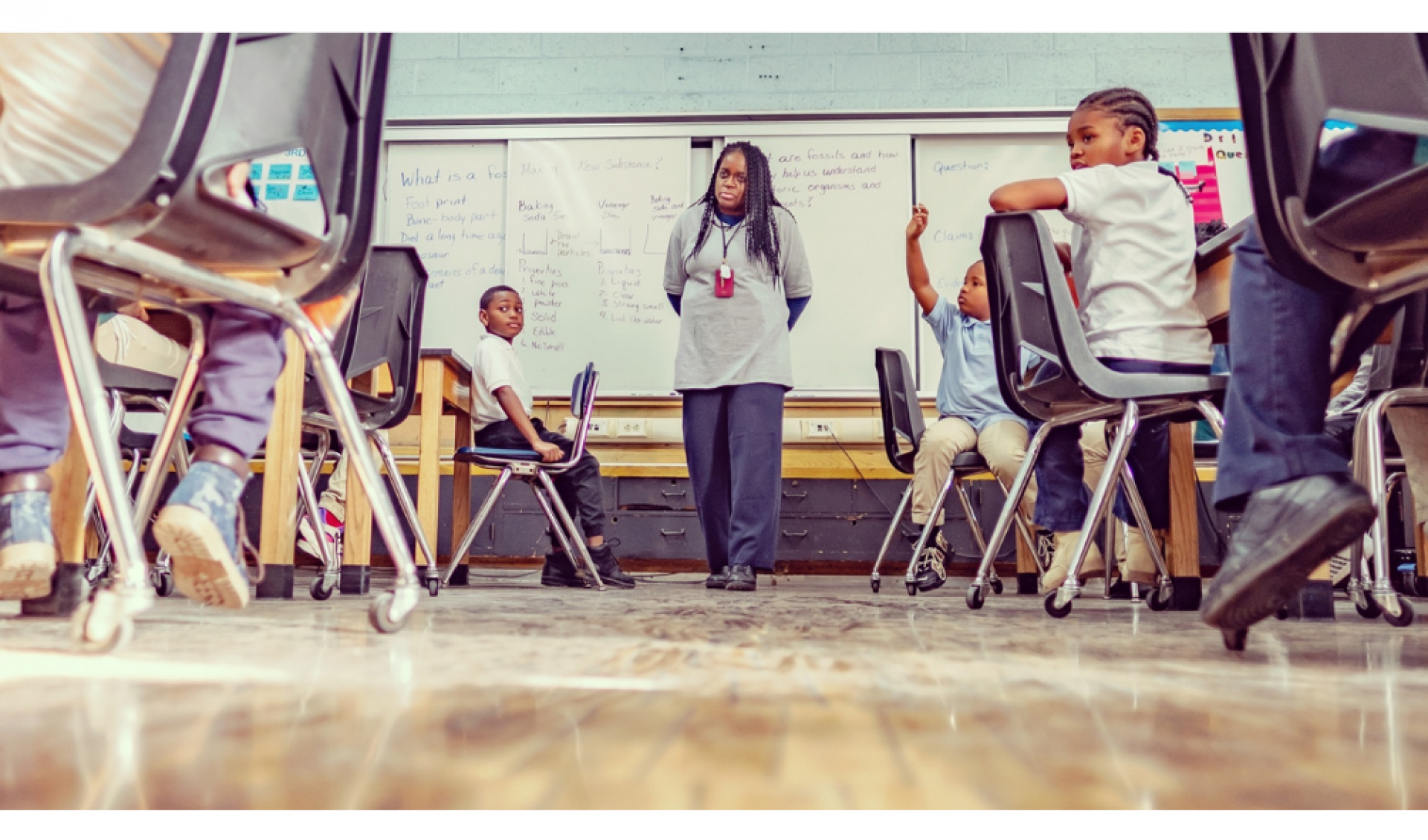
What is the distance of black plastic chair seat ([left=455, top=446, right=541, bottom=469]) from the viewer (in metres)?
2.59

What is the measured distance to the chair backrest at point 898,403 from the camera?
9.87 feet

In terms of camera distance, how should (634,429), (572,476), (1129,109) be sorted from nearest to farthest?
(1129,109) → (572,476) → (634,429)

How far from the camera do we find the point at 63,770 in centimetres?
33

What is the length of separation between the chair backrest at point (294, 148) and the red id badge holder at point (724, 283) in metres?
1.53

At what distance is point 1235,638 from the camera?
2.73 feet

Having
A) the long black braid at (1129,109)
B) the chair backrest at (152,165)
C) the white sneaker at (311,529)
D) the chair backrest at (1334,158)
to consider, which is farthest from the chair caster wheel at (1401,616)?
the white sneaker at (311,529)

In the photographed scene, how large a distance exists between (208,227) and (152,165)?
90 mm

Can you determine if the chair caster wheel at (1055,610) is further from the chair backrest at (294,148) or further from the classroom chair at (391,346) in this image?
the classroom chair at (391,346)

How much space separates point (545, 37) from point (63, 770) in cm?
457

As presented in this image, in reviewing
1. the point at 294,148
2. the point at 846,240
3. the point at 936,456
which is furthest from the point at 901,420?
the point at 294,148

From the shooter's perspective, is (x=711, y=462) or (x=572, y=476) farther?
(x=572, y=476)

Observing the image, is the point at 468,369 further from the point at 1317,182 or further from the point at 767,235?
the point at 1317,182

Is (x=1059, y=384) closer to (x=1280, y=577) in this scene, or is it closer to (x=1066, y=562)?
(x=1066, y=562)
